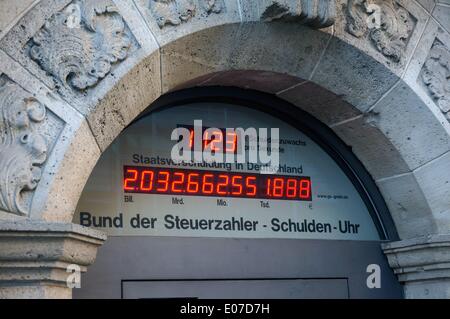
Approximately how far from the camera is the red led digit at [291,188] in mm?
5000

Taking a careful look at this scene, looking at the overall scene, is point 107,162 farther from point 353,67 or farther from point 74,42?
point 353,67

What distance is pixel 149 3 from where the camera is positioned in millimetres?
4156

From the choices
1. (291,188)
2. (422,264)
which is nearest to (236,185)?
(291,188)

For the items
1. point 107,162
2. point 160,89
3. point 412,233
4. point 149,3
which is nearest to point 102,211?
point 107,162

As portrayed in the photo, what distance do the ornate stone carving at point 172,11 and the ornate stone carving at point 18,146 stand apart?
29.6 inches

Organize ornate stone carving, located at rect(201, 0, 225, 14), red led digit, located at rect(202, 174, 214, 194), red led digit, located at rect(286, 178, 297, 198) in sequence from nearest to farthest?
1. ornate stone carving, located at rect(201, 0, 225, 14)
2. red led digit, located at rect(202, 174, 214, 194)
3. red led digit, located at rect(286, 178, 297, 198)

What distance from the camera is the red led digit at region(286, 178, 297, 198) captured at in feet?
16.4

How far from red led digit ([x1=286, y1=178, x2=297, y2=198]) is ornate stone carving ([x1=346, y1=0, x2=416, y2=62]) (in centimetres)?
85

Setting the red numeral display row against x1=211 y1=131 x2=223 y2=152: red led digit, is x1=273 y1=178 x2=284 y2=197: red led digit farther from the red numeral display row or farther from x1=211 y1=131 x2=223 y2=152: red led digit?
x1=211 y1=131 x2=223 y2=152: red led digit

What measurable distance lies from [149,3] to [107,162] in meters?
0.82

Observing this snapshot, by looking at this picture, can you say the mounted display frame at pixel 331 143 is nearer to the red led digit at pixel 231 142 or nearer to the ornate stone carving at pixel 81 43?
the red led digit at pixel 231 142

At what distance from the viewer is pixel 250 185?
4.89 metres

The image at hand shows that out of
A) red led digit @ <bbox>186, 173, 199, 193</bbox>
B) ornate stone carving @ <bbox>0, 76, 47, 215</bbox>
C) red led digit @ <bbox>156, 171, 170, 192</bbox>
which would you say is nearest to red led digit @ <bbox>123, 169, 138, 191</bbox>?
red led digit @ <bbox>156, 171, 170, 192</bbox>

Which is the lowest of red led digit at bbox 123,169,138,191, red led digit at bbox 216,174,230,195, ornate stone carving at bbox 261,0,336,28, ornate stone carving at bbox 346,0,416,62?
red led digit at bbox 123,169,138,191
